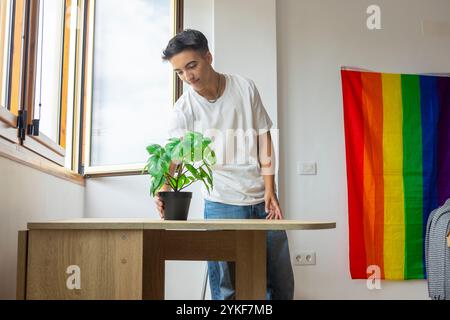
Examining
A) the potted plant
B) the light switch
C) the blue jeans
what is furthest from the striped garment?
the potted plant

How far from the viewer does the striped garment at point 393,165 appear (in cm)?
351

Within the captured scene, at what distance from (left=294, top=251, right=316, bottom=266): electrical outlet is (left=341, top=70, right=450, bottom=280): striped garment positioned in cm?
25

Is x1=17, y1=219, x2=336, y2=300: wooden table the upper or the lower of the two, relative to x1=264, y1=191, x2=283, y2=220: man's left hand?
lower

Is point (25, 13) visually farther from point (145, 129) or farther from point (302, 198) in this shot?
point (302, 198)

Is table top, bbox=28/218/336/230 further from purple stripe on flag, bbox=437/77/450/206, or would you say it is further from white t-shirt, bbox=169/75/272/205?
purple stripe on flag, bbox=437/77/450/206

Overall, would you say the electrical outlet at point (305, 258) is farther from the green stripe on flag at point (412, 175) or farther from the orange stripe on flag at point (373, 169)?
the green stripe on flag at point (412, 175)

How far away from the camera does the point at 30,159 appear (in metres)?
2.11

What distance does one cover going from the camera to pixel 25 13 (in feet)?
7.09

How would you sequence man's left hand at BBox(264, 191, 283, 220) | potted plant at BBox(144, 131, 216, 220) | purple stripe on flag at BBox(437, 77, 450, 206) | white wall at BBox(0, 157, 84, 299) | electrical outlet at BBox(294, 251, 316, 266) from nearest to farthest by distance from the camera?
1. potted plant at BBox(144, 131, 216, 220)
2. white wall at BBox(0, 157, 84, 299)
3. man's left hand at BBox(264, 191, 283, 220)
4. electrical outlet at BBox(294, 251, 316, 266)
5. purple stripe on flag at BBox(437, 77, 450, 206)

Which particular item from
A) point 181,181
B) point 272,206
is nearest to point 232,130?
point 272,206

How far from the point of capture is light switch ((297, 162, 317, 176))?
3525 millimetres

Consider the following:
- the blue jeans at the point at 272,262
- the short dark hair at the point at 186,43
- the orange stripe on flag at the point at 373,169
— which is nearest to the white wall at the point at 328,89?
the orange stripe on flag at the point at 373,169

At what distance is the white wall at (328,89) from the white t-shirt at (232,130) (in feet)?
4.52
